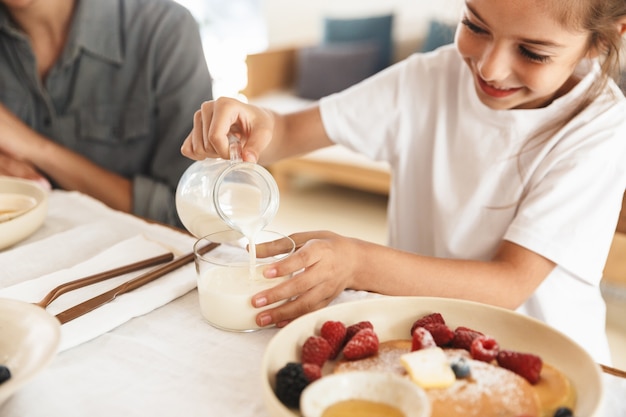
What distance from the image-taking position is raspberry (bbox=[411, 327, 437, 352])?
69 centimetres

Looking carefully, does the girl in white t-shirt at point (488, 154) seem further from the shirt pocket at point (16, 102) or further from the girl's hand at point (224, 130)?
the shirt pocket at point (16, 102)

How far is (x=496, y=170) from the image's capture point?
1.22 metres

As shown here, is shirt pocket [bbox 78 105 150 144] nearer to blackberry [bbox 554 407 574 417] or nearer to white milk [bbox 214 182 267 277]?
white milk [bbox 214 182 267 277]

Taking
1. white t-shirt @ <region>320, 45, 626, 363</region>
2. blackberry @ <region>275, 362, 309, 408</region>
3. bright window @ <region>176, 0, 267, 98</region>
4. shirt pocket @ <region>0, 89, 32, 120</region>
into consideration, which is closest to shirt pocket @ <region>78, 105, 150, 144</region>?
shirt pocket @ <region>0, 89, 32, 120</region>

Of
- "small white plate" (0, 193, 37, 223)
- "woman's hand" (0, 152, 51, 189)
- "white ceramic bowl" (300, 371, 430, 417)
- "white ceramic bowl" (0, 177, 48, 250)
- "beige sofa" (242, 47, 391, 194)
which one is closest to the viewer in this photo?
"white ceramic bowl" (300, 371, 430, 417)

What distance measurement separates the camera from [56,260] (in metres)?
1.04

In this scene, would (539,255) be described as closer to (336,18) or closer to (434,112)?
(434,112)

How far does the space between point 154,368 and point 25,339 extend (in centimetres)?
15

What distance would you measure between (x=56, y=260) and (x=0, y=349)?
0.35 metres

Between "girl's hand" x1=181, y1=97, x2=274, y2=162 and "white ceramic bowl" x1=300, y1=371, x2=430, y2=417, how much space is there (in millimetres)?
430

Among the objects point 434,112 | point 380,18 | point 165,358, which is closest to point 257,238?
point 165,358

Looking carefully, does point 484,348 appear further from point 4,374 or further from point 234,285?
point 4,374

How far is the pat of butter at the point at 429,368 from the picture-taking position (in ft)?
2.05

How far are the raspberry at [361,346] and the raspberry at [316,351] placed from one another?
2cm
